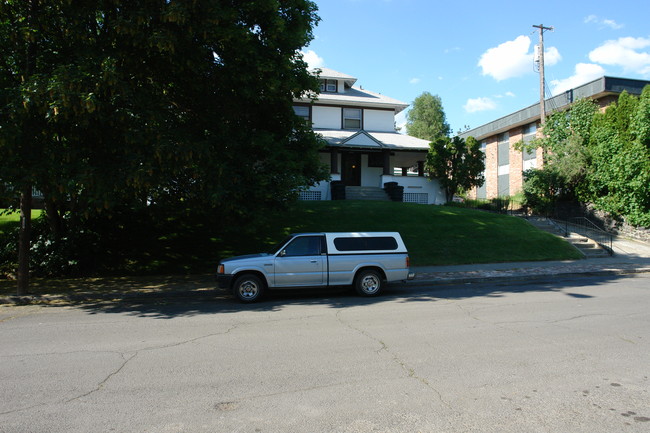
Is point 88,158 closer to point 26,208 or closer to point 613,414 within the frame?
point 26,208

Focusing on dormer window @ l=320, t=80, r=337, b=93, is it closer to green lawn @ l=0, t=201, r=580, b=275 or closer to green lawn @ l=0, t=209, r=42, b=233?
green lawn @ l=0, t=201, r=580, b=275

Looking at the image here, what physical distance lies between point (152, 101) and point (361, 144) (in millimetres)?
16084

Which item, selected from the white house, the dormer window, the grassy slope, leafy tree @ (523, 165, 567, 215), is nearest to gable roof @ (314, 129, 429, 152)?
the white house

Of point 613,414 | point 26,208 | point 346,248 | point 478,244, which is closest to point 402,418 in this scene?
point 613,414

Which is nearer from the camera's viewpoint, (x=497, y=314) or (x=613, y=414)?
(x=613, y=414)

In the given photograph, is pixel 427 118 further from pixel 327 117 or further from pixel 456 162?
pixel 456 162

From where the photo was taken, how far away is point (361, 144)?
24.7 m

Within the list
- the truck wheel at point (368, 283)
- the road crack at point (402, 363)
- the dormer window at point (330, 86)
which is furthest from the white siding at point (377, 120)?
the road crack at point (402, 363)

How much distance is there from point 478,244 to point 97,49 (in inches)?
588

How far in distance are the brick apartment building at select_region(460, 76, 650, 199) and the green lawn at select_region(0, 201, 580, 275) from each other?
1118cm

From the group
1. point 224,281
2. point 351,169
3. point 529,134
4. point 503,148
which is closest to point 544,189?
point 529,134

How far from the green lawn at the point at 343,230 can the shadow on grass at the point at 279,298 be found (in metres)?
2.41

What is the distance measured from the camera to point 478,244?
17.3 m

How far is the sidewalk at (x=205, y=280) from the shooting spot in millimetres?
10930
